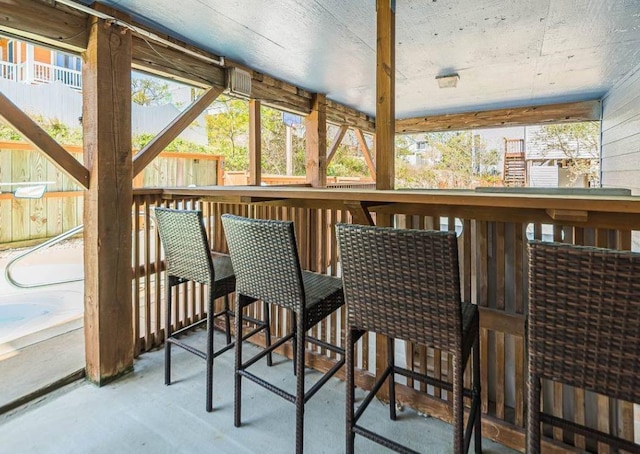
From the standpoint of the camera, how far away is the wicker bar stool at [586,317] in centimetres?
89

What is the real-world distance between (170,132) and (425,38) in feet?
6.67

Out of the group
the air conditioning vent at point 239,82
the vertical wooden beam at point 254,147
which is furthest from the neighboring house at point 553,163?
the air conditioning vent at point 239,82

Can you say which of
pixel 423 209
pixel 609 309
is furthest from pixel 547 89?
pixel 609 309

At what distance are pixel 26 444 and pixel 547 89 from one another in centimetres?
550

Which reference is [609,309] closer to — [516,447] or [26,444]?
[516,447]

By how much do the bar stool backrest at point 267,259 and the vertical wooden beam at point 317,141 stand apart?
288cm

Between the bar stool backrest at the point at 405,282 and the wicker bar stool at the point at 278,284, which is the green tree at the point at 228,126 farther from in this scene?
the bar stool backrest at the point at 405,282

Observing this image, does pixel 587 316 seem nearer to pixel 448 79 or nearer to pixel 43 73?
pixel 448 79

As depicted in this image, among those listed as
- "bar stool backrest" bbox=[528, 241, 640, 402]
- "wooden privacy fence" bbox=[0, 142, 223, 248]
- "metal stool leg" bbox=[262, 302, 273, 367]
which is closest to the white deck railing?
"wooden privacy fence" bbox=[0, 142, 223, 248]

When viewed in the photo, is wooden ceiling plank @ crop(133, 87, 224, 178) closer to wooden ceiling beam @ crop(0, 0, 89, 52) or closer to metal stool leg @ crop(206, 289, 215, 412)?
wooden ceiling beam @ crop(0, 0, 89, 52)

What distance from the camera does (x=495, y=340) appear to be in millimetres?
1717

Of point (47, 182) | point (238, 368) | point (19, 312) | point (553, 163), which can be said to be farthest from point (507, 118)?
point (553, 163)

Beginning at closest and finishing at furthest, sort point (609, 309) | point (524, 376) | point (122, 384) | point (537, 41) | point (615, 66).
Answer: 1. point (609, 309)
2. point (524, 376)
3. point (122, 384)
4. point (537, 41)
5. point (615, 66)

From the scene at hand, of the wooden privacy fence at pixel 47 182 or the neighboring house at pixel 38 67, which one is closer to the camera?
the wooden privacy fence at pixel 47 182
